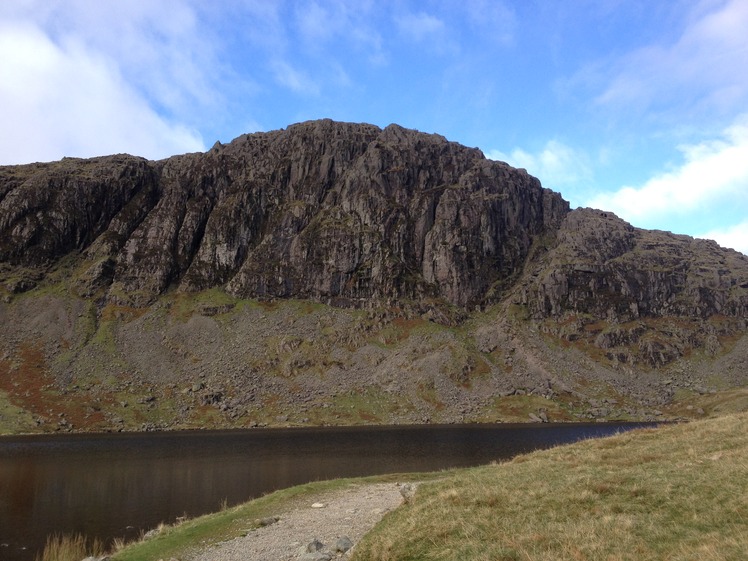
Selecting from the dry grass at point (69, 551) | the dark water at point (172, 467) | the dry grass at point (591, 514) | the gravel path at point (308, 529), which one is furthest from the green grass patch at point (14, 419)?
the dry grass at point (591, 514)

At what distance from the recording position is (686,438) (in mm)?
31031

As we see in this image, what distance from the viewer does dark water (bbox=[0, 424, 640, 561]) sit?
135 ft

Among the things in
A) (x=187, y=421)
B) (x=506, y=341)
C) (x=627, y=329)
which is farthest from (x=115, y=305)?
(x=627, y=329)

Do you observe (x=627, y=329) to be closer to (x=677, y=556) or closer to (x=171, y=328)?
(x=171, y=328)

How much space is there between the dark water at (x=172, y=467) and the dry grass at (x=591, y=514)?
26394mm

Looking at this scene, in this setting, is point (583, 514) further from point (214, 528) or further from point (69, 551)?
point (69, 551)

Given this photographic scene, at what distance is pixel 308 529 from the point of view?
27.8 meters

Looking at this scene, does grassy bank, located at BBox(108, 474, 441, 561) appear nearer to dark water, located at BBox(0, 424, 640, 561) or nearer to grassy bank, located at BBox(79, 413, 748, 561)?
grassy bank, located at BBox(79, 413, 748, 561)

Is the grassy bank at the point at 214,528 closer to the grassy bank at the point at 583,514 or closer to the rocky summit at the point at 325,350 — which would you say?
the grassy bank at the point at 583,514

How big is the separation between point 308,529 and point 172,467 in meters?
46.4

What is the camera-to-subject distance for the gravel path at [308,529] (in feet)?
78.8

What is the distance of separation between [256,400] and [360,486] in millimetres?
105731

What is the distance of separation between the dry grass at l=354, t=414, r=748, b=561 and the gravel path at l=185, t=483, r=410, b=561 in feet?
11.2

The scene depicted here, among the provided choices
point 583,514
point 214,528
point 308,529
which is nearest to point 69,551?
point 214,528
